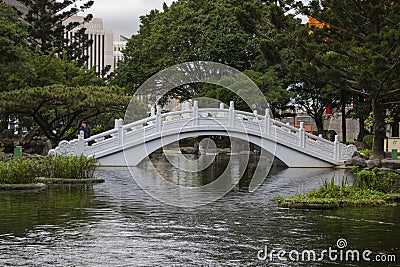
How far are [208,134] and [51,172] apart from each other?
414 inches

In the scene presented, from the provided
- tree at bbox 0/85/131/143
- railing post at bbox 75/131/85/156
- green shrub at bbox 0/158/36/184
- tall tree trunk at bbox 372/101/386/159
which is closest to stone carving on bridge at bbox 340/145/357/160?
tall tree trunk at bbox 372/101/386/159

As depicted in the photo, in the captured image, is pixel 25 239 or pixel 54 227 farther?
pixel 54 227

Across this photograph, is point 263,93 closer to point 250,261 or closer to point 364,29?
point 364,29

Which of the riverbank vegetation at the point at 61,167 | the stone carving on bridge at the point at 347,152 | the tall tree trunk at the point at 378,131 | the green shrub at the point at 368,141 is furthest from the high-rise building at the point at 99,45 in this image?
the riverbank vegetation at the point at 61,167

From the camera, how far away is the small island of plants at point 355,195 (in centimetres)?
1451

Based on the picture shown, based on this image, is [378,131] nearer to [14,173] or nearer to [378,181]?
[378,181]

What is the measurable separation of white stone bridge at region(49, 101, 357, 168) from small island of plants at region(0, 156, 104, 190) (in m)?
6.73

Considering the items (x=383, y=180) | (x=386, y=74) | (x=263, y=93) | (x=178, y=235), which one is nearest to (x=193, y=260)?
(x=178, y=235)

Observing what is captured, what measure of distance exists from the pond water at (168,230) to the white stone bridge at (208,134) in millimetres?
10991

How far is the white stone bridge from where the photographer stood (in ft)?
92.6

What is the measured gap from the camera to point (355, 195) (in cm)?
1530

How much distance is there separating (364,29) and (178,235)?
Result: 1861cm

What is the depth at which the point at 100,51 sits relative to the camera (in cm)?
10306

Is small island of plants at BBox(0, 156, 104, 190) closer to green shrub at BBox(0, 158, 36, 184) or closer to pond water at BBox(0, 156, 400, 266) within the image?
green shrub at BBox(0, 158, 36, 184)
